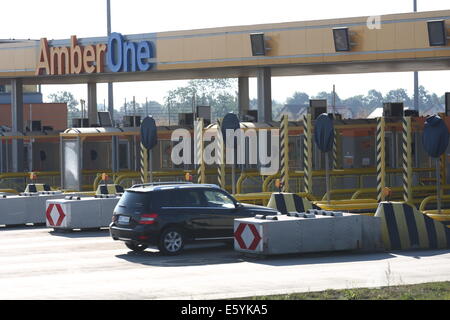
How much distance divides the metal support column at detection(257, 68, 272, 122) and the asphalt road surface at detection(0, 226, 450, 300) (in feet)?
48.2

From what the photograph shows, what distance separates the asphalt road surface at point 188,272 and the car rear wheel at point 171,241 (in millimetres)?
196

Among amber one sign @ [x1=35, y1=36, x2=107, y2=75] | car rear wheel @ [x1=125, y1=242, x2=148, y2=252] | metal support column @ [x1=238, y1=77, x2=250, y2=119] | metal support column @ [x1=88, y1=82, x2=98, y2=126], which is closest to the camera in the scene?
car rear wheel @ [x1=125, y1=242, x2=148, y2=252]

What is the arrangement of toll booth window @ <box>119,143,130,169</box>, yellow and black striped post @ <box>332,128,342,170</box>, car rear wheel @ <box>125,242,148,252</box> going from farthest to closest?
toll booth window @ <box>119,143,130,169</box> < yellow and black striped post @ <box>332,128,342,170</box> < car rear wheel @ <box>125,242,148,252</box>

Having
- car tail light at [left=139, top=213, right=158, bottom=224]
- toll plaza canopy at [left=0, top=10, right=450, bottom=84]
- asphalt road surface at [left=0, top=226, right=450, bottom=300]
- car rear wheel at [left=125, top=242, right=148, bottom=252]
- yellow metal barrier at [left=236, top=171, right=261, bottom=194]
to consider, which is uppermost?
toll plaza canopy at [left=0, top=10, right=450, bottom=84]

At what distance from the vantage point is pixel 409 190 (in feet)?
93.7

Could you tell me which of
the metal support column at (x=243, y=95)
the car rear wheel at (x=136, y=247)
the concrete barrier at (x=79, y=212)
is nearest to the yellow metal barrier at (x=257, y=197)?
the concrete barrier at (x=79, y=212)

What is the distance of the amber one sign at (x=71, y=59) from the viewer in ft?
137

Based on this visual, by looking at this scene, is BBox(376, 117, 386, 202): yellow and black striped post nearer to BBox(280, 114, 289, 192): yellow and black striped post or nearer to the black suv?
BBox(280, 114, 289, 192): yellow and black striped post

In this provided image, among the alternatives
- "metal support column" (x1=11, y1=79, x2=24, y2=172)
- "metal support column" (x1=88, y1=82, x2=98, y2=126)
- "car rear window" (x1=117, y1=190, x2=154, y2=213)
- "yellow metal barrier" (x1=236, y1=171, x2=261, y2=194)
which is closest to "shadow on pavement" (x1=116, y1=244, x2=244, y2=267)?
"car rear window" (x1=117, y1=190, x2=154, y2=213)

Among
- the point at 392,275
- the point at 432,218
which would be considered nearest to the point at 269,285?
the point at 392,275

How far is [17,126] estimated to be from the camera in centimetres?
4662

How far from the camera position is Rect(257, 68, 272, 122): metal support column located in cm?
3894

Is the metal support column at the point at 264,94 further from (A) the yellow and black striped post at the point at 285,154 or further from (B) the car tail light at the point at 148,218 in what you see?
(B) the car tail light at the point at 148,218
